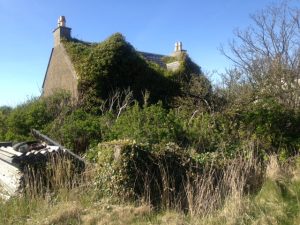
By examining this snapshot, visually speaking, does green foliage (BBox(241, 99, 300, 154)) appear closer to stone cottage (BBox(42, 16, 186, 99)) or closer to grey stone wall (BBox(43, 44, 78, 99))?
grey stone wall (BBox(43, 44, 78, 99))

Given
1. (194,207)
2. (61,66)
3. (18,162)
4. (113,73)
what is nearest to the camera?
(194,207)

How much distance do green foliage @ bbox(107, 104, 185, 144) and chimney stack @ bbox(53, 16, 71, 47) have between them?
37.7 ft

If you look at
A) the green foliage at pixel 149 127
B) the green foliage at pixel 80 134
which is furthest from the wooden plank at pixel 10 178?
the green foliage at pixel 149 127

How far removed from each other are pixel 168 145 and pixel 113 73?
33.6 feet

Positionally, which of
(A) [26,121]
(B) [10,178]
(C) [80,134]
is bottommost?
(B) [10,178]

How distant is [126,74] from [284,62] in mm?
7177

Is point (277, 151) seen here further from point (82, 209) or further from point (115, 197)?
point (82, 209)

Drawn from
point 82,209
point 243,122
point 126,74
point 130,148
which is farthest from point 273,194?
point 126,74

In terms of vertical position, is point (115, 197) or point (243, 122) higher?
point (243, 122)

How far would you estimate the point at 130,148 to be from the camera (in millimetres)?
7594

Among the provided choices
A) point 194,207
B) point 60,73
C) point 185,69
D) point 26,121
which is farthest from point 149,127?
point 60,73

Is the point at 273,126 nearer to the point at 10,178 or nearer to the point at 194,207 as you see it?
Answer: the point at 194,207

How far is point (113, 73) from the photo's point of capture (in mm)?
18203

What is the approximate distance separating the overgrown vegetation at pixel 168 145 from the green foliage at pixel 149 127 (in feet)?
0.10
